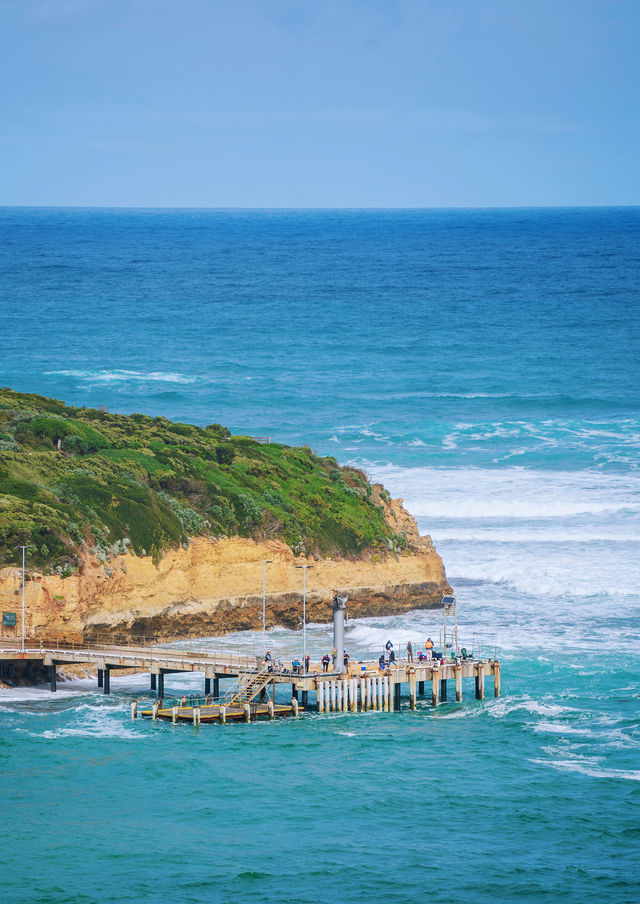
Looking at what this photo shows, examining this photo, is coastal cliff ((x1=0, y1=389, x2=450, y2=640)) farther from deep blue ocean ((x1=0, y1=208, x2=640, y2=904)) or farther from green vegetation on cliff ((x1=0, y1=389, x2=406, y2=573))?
deep blue ocean ((x1=0, y1=208, x2=640, y2=904))

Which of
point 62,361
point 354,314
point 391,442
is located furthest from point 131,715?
point 354,314

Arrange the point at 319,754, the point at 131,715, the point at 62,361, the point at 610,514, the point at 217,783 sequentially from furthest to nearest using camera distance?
the point at 62,361, the point at 610,514, the point at 131,715, the point at 319,754, the point at 217,783

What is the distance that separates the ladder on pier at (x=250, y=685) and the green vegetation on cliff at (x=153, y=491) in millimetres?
9701

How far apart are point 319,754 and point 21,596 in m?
15.8

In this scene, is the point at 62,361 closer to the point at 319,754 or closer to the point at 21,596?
the point at 21,596

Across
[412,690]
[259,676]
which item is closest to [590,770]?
[412,690]

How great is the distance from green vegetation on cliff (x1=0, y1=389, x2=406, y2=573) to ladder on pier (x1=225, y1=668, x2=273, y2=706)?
970cm

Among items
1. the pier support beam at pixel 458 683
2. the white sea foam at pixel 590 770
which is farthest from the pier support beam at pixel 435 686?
the white sea foam at pixel 590 770

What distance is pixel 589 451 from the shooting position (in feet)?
373

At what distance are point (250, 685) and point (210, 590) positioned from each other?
10.1 m

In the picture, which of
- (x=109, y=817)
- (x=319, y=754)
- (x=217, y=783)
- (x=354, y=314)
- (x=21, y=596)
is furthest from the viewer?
(x=354, y=314)

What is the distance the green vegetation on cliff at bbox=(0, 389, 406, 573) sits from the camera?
6462 centimetres

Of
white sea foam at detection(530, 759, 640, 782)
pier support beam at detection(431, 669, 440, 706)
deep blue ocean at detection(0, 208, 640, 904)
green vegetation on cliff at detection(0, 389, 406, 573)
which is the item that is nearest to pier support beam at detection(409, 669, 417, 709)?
pier support beam at detection(431, 669, 440, 706)

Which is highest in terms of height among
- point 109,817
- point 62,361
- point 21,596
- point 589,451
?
point 62,361
